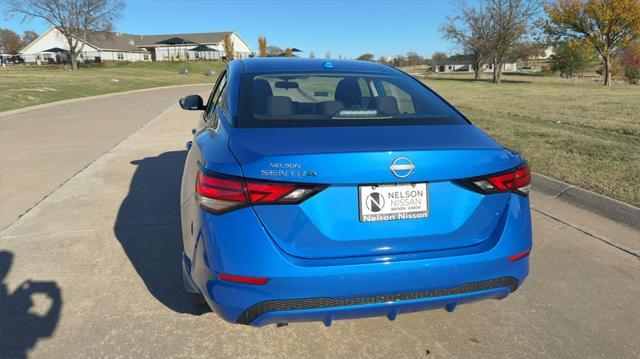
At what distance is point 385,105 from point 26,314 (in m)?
2.69

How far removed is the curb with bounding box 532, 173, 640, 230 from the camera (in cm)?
458

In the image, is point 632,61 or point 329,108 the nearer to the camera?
point 329,108

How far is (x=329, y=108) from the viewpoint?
2.81 metres

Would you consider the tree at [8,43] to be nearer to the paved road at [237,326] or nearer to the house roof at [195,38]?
the house roof at [195,38]

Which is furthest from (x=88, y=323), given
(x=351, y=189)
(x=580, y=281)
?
(x=580, y=281)

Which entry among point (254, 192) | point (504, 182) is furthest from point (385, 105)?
point (254, 192)

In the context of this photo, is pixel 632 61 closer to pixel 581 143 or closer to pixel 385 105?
pixel 581 143

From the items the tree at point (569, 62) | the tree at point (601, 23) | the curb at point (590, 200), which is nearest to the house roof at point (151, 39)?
the tree at point (569, 62)

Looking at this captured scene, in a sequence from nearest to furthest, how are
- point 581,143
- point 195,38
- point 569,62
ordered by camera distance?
point 581,143, point 569,62, point 195,38

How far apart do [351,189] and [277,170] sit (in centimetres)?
34

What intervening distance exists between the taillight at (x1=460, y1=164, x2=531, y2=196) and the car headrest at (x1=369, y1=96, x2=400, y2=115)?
0.83 m

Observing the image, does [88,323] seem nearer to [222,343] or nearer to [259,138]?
[222,343]

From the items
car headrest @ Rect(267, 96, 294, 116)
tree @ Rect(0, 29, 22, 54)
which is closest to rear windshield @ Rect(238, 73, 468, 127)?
car headrest @ Rect(267, 96, 294, 116)

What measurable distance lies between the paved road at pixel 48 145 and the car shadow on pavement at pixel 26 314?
170cm
